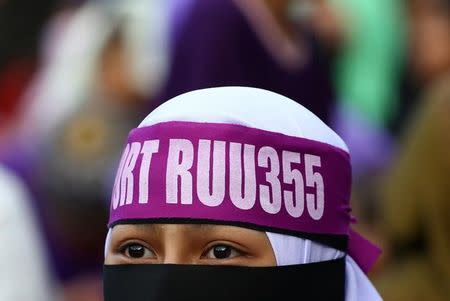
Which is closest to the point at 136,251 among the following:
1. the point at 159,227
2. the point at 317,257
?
the point at 159,227

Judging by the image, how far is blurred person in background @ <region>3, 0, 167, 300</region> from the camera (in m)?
6.85

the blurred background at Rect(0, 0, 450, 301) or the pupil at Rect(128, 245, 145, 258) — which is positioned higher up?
the blurred background at Rect(0, 0, 450, 301)

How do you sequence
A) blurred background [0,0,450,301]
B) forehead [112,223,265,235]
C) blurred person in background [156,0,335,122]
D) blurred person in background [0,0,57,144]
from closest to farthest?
forehead [112,223,265,235] < blurred background [0,0,450,301] < blurred person in background [156,0,335,122] < blurred person in background [0,0,57,144]

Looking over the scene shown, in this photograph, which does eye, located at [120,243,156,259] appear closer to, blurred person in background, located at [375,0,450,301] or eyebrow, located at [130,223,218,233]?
eyebrow, located at [130,223,218,233]

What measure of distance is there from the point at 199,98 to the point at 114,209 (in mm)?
359

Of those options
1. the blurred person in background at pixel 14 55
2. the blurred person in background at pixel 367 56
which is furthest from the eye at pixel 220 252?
the blurred person in background at pixel 14 55

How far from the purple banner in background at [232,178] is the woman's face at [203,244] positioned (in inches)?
1.2

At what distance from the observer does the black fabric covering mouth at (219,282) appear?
12.6 ft

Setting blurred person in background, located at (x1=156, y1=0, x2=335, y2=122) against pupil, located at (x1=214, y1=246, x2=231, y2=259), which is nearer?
pupil, located at (x1=214, y1=246, x2=231, y2=259)

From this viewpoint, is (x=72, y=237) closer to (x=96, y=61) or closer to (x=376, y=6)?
(x=96, y=61)

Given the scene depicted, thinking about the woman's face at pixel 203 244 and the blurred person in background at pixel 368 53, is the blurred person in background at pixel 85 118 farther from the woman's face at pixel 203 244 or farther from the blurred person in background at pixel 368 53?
the woman's face at pixel 203 244

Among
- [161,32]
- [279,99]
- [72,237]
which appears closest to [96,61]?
[161,32]

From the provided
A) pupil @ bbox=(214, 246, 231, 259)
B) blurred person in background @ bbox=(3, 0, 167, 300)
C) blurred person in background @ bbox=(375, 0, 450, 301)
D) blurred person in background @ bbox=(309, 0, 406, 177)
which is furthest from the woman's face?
blurred person in background @ bbox=(309, 0, 406, 177)

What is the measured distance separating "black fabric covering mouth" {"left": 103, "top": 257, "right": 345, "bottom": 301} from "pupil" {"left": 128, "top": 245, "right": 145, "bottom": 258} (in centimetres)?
3
